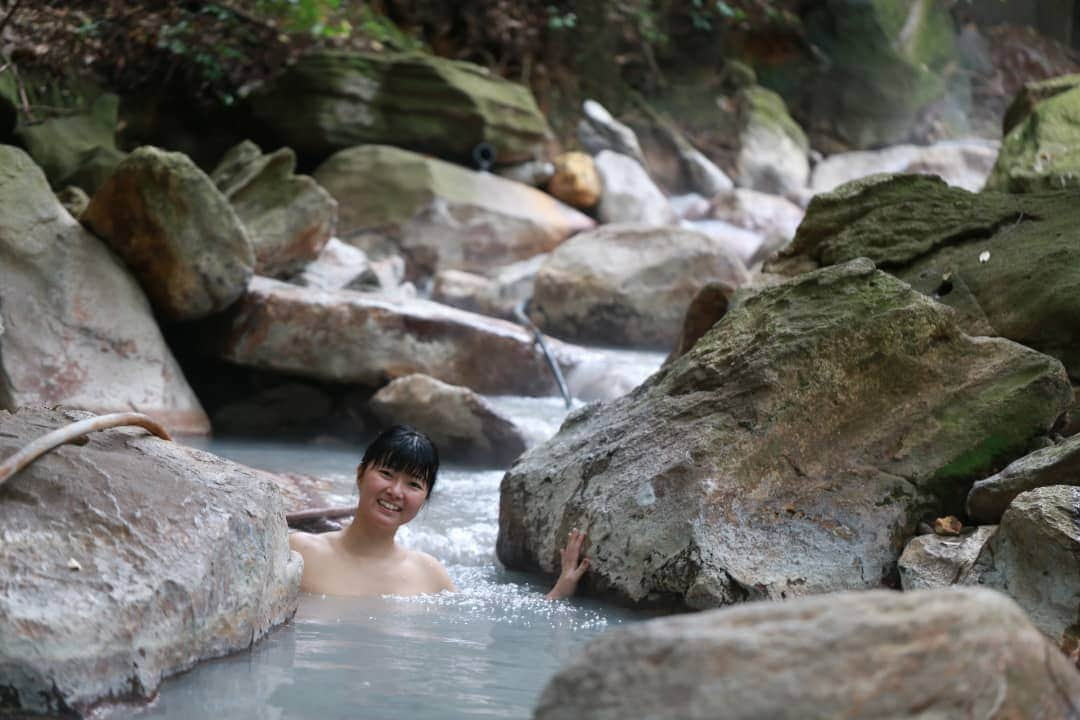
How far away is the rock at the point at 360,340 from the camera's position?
6770mm

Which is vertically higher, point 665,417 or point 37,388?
point 665,417

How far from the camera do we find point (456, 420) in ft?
20.9

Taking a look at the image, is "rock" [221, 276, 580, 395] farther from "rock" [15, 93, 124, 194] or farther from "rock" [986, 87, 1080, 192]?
"rock" [986, 87, 1080, 192]

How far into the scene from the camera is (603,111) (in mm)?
13820

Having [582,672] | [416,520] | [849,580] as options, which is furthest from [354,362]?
[582,672]

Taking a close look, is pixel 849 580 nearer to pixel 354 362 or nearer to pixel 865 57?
pixel 354 362

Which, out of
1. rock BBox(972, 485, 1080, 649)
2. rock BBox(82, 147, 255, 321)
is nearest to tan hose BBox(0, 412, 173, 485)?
rock BBox(972, 485, 1080, 649)

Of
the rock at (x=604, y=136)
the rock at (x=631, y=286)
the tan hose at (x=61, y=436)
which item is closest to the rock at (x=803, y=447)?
the tan hose at (x=61, y=436)

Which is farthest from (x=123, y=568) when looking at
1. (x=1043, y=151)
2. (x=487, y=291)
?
(x=487, y=291)

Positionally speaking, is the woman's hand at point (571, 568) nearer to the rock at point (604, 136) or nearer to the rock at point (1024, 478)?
the rock at point (1024, 478)

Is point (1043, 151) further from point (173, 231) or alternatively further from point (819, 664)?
point (819, 664)

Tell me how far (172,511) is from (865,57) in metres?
14.9

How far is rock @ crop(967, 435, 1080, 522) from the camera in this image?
10.3 feet

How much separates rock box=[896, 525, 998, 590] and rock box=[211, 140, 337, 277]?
18.3 feet
